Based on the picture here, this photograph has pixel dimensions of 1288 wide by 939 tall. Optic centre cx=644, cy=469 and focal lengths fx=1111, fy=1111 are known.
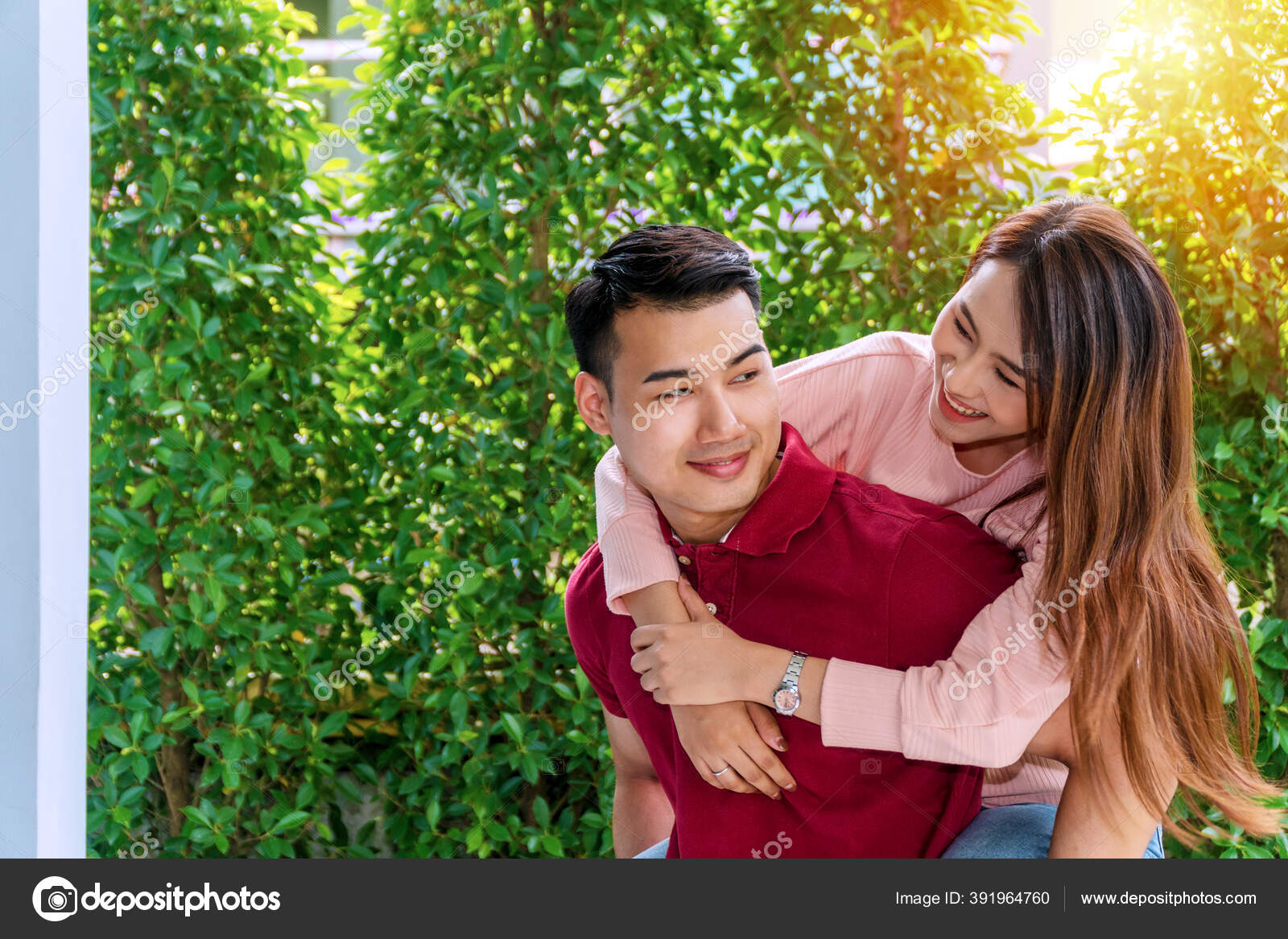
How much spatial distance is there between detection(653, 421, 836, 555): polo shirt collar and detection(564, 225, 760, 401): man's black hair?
0.25 meters

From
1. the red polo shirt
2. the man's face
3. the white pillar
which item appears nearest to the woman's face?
the red polo shirt

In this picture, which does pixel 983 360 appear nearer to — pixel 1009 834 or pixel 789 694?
pixel 789 694

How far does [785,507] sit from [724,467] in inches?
4.1

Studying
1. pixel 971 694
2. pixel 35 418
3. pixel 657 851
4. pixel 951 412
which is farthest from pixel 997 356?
pixel 35 418

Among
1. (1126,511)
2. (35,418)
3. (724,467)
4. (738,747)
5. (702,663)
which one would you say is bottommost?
(738,747)

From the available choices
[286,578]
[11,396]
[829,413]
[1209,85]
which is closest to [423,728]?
[286,578]

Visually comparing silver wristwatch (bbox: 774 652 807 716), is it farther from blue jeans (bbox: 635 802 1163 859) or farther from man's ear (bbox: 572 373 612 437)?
man's ear (bbox: 572 373 612 437)

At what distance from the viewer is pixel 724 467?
1581 millimetres

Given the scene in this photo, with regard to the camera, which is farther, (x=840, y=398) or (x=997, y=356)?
(x=840, y=398)

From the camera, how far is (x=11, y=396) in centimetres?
235

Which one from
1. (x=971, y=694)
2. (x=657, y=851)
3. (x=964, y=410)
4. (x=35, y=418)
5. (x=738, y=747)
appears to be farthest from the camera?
(x=35, y=418)

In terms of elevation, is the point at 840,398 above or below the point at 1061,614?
above

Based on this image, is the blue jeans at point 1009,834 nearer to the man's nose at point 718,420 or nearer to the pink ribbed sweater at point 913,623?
the pink ribbed sweater at point 913,623

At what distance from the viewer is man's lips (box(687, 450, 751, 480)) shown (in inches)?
62.2
